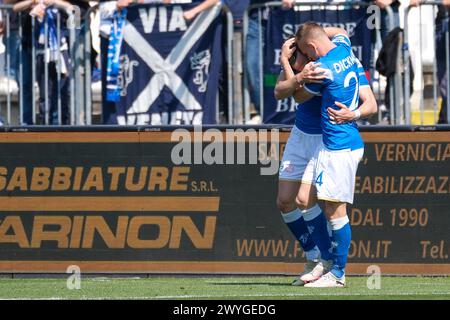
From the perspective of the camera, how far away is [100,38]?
14.3 meters

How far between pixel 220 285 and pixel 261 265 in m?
1.46

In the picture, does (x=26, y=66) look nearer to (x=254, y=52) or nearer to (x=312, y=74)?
(x=254, y=52)

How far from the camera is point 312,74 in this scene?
1087 cm

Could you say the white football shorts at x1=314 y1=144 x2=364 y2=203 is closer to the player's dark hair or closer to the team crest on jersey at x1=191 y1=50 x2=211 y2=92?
the player's dark hair

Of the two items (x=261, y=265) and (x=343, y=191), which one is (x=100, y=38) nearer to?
(x=261, y=265)

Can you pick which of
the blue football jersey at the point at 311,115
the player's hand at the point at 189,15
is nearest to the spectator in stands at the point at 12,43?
the player's hand at the point at 189,15

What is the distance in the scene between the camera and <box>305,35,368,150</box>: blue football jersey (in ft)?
35.9

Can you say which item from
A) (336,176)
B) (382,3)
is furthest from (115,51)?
(336,176)

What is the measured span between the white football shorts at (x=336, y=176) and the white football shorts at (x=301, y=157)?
0.95ft

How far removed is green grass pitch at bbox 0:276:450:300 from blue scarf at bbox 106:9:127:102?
7.37ft

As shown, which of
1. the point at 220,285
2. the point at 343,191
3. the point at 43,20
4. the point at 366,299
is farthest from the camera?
the point at 43,20

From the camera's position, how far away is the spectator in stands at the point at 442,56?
13961 millimetres

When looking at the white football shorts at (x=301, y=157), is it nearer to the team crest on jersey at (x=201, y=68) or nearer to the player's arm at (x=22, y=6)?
the team crest on jersey at (x=201, y=68)

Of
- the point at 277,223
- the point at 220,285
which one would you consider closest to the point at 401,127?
the point at 277,223
